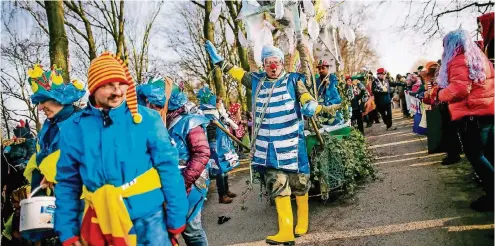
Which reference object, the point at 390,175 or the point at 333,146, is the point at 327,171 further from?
the point at 390,175

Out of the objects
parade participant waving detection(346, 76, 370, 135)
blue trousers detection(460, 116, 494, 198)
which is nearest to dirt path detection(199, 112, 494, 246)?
blue trousers detection(460, 116, 494, 198)

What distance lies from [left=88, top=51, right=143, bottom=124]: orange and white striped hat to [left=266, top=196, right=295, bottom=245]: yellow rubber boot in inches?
87.5

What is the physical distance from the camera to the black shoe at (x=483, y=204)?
383cm

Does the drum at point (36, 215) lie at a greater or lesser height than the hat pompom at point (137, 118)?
lesser

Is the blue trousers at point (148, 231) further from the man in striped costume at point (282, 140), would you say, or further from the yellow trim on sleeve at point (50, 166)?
the man in striped costume at point (282, 140)

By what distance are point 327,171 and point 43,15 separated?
45.1 feet

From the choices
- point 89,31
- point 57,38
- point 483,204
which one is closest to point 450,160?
point 483,204

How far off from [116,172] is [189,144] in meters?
0.84

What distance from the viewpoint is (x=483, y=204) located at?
388cm

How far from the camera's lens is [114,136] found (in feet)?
6.93

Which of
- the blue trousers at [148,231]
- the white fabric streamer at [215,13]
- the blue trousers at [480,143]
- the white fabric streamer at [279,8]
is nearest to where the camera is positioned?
the blue trousers at [148,231]


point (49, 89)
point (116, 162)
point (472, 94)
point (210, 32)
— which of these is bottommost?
point (116, 162)

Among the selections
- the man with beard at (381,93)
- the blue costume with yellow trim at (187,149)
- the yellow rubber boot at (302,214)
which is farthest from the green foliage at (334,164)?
the man with beard at (381,93)

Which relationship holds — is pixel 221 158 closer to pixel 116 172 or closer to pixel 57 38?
pixel 57 38
